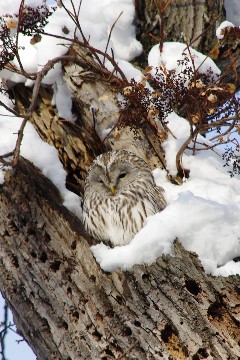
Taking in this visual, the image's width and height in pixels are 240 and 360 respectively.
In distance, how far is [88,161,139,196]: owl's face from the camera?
463cm

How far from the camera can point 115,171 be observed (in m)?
4.68

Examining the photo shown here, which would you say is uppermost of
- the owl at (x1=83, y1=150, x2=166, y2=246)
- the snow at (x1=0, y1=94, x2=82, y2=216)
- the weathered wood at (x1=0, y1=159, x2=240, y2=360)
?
the snow at (x1=0, y1=94, x2=82, y2=216)

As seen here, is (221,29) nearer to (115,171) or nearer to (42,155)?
(115,171)

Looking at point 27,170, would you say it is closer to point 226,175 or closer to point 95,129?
point 95,129

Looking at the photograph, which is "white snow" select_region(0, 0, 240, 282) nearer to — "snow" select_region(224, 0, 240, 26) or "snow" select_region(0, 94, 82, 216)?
"snow" select_region(0, 94, 82, 216)

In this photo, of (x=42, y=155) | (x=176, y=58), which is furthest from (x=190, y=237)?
(x=176, y=58)

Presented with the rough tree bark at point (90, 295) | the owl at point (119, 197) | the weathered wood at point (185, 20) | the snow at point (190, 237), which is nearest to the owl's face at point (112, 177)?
the owl at point (119, 197)

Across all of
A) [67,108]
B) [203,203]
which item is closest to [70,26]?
[67,108]

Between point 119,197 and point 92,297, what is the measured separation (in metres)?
1.26

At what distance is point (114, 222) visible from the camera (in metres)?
4.39

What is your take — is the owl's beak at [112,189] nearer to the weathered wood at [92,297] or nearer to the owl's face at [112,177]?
the owl's face at [112,177]

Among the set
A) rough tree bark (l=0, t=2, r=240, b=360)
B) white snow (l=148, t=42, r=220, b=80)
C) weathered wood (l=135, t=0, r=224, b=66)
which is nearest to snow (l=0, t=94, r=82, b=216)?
rough tree bark (l=0, t=2, r=240, b=360)

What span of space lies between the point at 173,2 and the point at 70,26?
1017 millimetres

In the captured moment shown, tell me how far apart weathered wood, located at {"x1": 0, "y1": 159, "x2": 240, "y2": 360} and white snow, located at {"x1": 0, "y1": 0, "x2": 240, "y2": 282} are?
0.38ft
